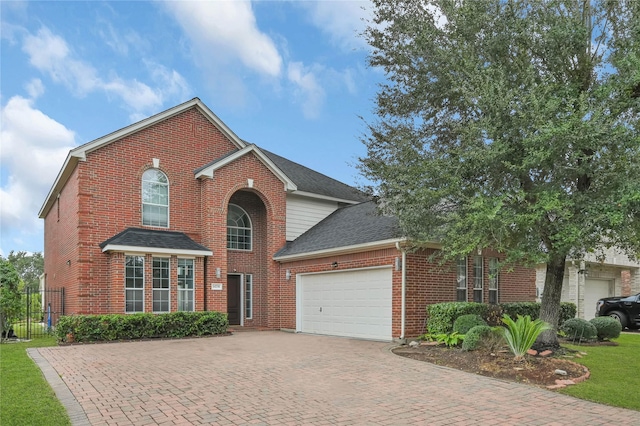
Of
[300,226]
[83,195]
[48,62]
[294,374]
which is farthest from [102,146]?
[294,374]

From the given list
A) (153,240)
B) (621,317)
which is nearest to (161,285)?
(153,240)

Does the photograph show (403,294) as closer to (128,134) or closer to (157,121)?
(157,121)

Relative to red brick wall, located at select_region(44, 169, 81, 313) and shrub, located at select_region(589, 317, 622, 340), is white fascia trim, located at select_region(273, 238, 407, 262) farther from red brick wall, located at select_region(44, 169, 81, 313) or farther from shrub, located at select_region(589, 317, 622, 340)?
red brick wall, located at select_region(44, 169, 81, 313)

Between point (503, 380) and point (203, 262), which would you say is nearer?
point (503, 380)

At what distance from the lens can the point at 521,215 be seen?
8.66 m

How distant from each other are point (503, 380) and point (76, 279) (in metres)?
13.3

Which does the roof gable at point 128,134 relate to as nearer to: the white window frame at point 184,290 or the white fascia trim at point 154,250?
the white fascia trim at point 154,250

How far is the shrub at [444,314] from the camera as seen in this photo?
1268 cm

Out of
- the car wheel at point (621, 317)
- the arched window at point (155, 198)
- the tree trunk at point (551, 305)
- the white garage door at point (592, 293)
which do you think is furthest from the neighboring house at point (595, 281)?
the arched window at point (155, 198)

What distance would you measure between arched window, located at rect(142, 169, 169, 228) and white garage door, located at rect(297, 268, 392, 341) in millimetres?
5599

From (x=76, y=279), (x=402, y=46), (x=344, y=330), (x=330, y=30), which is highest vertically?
(x=330, y=30)

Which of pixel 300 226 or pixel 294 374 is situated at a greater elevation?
pixel 300 226

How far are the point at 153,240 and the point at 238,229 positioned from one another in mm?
4058

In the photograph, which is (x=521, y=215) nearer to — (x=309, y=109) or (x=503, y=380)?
(x=503, y=380)
